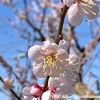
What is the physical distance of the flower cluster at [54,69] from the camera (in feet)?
3.35

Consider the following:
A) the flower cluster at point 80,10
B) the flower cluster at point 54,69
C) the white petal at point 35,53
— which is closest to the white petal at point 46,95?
the flower cluster at point 54,69

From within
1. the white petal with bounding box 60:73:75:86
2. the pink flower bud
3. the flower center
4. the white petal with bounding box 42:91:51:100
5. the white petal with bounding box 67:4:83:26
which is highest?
the white petal with bounding box 67:4:83:26

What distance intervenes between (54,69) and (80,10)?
0.26 m

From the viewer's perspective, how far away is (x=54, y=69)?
1.02 meters

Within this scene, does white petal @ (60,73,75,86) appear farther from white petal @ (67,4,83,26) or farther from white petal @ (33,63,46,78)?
white petal @ (67,4,83,26)

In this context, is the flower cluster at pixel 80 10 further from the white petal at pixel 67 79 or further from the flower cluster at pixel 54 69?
the white petal at pixel 67 79

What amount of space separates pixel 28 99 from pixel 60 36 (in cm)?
33

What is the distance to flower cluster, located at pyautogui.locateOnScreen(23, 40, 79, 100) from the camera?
1021 mm

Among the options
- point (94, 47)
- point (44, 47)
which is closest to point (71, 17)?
point (44, 47)

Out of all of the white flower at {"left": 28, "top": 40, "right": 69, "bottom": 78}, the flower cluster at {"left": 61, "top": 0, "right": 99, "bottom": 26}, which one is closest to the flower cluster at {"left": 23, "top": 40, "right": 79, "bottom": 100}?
the white flower at {"left": 28, "top": 40, "right": 69, "bottom": 78}

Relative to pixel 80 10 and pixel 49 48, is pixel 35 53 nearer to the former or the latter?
pixel 49 48

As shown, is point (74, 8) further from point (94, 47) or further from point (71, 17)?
point (94, 47)

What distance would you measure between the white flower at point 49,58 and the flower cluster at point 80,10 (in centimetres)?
10

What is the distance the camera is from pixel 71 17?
39.3 inches
